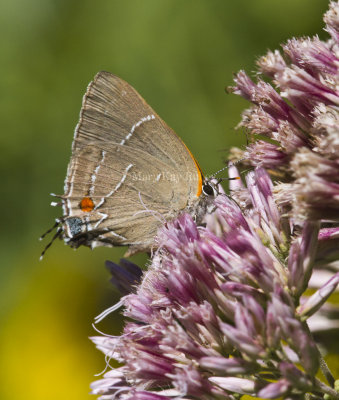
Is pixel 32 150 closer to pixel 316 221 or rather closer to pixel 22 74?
pixel 22 74

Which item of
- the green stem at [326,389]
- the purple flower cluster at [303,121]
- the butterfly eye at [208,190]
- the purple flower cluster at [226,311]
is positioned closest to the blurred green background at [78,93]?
the butterfly eye at [208,190]

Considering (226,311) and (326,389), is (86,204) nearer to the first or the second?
(226,311)

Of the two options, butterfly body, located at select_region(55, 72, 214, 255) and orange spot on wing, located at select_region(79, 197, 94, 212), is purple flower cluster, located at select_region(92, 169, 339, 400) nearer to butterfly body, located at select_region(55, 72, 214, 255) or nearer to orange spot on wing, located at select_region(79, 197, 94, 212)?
butterfly body, located at select_region(55, 72, 214, 255)

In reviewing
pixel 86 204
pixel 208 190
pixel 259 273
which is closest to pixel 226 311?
pixel 259 273

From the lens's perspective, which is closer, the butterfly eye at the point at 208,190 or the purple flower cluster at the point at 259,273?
the purple flower cluster at the point at 259,273

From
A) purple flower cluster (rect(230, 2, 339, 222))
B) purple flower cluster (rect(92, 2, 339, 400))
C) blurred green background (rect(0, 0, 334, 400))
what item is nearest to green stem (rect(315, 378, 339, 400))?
purple flower cluster (rect(92, 2, 339, 400))

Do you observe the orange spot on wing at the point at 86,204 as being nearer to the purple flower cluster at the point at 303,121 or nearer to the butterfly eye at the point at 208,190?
the butterfly eye at the point at 208,190

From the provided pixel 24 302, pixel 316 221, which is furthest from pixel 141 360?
pixel 24 302
